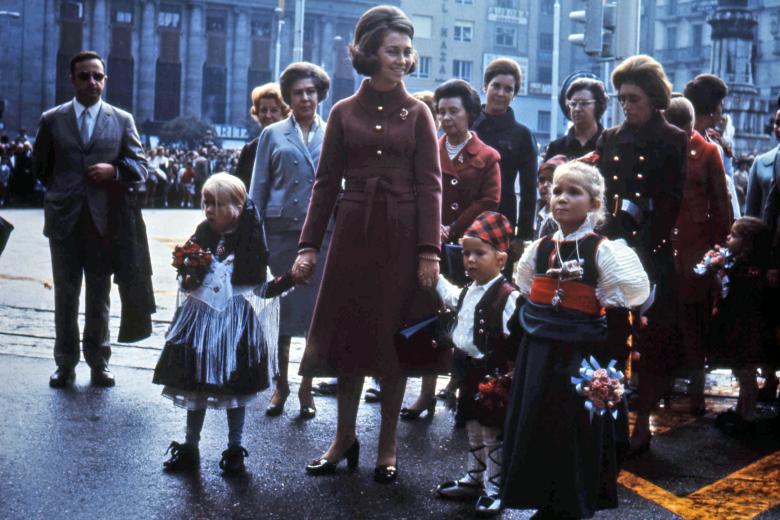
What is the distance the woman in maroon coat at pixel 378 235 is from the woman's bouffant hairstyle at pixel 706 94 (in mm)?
2642

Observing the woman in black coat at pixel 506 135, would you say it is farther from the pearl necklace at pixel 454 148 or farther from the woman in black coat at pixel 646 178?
the woman in black coat at pixel 646 178

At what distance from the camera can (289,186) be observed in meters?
6.83

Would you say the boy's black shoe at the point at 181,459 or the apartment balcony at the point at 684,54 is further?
the apartment balcony at the point at 684,54

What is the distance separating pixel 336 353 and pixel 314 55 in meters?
73.5

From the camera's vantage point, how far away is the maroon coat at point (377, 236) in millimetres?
5273

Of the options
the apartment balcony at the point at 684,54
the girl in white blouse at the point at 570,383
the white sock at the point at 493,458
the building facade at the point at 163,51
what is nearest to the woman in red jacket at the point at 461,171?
the white sock at the point at 493,458

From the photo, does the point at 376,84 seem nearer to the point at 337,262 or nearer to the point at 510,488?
the point at 337,262

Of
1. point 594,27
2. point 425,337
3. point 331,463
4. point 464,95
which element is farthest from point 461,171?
point 594,27

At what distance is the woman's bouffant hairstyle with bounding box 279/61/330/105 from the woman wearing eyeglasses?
1.54 metres

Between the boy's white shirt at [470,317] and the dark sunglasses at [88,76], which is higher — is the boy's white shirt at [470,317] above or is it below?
below

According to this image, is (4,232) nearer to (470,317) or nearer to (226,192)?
(226,192)

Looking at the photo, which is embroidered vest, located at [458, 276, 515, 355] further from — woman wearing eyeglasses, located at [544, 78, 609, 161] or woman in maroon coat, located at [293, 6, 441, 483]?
woman wearing eyeglasses, located at [544, 78, 609, 161]

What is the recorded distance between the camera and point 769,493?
17.1 ft

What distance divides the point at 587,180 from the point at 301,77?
2.77m
